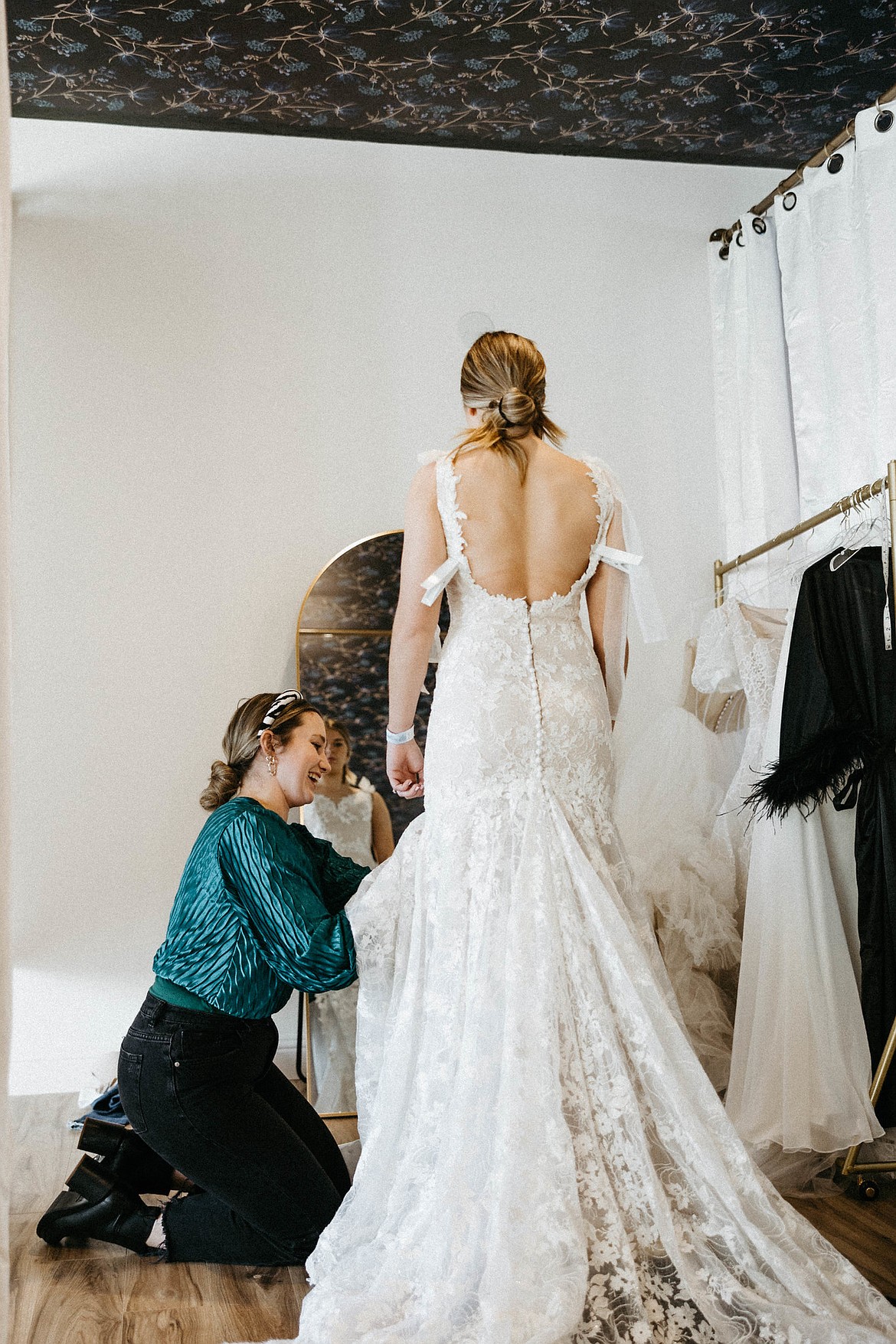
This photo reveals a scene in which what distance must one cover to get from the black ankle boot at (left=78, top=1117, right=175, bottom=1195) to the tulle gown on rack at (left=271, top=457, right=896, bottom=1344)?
547 millimetres

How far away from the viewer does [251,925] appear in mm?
2035

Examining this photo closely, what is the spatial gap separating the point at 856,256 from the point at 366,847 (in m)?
2.22

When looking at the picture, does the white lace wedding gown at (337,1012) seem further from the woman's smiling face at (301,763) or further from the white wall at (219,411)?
the woman's smiling face at (301,763)

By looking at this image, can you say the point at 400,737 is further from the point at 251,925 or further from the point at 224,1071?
the point at 224,1071

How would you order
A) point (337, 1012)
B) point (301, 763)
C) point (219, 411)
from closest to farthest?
point (301, 763), point (337, 1012), point (219, 411)

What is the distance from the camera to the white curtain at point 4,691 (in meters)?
1.13

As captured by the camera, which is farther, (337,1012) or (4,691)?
(337,1012)

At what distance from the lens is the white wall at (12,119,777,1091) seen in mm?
3494

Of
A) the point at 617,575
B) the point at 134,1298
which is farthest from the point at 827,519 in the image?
the point at 134,1298

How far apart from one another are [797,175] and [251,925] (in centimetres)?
284

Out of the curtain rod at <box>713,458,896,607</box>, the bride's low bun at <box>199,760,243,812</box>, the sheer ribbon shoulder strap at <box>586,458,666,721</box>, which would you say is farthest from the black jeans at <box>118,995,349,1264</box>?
the curtain rod at <box>713,458,896,607</box>

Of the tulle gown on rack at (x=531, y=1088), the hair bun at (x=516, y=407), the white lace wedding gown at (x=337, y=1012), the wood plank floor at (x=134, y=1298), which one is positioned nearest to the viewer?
the tulle gown on rack at (x=531, y=1088)

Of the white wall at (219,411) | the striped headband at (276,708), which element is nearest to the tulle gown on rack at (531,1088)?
the striped headband at (276,708)

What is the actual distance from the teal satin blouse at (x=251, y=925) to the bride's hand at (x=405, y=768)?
220 millimetres
